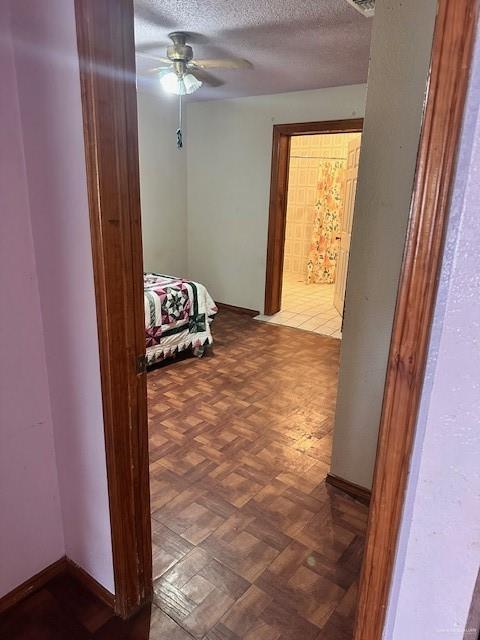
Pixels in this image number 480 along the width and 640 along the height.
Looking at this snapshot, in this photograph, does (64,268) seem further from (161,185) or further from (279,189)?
(161,185)

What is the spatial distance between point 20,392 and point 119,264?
0.57m

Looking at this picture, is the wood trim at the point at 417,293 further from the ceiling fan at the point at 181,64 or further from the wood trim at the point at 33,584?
the ceiling fan at the point at 181,64

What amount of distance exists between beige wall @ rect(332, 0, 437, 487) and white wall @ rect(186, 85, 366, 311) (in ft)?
8.57

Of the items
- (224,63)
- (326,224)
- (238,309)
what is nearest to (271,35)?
(224,63)

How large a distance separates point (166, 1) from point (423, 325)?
2.35 m

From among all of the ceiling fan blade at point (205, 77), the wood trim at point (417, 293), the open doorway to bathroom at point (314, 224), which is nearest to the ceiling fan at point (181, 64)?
the ceiling fan blade at point (205, 77)

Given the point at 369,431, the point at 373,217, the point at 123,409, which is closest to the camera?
the point at 123,409

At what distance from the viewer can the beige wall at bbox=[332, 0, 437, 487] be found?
148 cm

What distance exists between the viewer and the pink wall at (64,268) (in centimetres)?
108

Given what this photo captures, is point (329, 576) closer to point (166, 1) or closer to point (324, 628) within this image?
point (324, 628)

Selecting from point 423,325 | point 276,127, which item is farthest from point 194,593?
point 276,127

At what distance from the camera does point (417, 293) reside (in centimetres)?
57

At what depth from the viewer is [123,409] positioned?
4.15 feet

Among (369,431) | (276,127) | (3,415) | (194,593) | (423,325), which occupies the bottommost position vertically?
(194,593)
